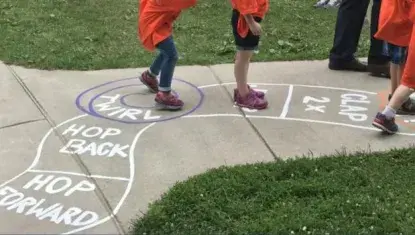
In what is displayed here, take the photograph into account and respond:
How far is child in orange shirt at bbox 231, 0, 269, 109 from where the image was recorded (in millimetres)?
4828

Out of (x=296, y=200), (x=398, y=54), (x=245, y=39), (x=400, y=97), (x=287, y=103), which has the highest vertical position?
(x=245, y=39)

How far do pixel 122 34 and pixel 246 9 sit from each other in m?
2.63

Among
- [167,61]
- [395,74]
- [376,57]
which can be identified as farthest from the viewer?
[376,57]

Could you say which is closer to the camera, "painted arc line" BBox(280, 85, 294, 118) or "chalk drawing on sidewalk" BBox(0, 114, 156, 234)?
"chalk drawing on sidewalk" BBox(0, 114, 156, 234)

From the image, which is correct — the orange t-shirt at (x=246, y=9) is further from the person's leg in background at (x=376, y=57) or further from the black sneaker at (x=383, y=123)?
the person's leg in background at (x=376, y=57)

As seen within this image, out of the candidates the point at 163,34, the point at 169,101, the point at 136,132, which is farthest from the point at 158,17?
the point at 136,132

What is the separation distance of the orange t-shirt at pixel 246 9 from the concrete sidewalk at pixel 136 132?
2.13ft

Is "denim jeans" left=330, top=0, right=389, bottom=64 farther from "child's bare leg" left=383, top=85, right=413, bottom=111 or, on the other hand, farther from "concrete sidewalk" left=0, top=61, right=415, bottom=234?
"child's bare leg" left=383, top=85, right=413, bottom=111

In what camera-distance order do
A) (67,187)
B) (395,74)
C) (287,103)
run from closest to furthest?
1. (67,187)
2. (395,74)
3. (287,103)

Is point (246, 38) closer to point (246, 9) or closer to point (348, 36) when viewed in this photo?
point (246, 9)

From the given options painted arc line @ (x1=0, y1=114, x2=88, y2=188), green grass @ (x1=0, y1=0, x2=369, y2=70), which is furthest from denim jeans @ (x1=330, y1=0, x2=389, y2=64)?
painted arc line @ (x1=0, y1=114, x2=88, y2=188)

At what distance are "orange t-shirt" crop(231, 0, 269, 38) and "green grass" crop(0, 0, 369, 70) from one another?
49.7 inches

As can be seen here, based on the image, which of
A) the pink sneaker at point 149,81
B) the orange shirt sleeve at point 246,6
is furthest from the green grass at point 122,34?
the orange shirt sleeve at point 246,6

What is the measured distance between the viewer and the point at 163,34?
5.06 m
